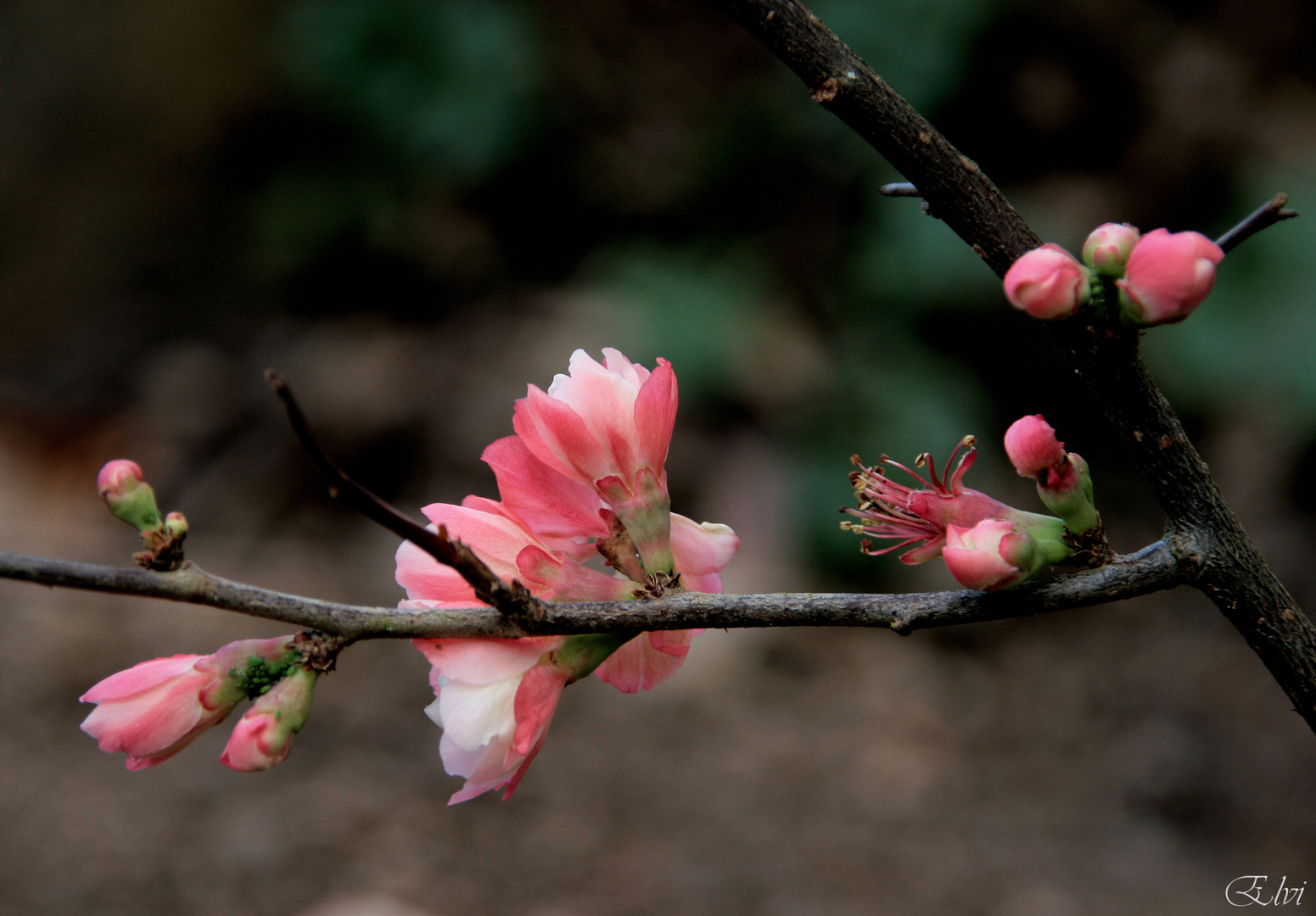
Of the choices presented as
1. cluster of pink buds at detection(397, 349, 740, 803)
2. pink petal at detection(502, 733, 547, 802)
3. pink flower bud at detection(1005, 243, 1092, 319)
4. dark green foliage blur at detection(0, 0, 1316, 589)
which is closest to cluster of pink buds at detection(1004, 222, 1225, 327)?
pink flower bud at detection(1005, 243, 1092, 319)

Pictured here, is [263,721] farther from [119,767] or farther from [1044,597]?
[119,767]

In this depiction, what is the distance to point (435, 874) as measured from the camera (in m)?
1.33

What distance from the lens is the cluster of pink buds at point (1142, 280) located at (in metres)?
0.27

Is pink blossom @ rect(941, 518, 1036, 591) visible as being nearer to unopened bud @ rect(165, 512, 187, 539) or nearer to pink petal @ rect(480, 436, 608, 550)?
pink petal @ rect(480, 436, 608, 550)

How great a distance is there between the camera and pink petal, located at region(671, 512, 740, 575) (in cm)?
38

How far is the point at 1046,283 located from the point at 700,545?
0.17 m

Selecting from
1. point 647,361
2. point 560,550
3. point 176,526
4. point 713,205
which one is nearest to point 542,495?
point 560,550

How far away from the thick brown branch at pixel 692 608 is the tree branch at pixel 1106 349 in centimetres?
2

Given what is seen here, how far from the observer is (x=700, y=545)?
0.38 metres

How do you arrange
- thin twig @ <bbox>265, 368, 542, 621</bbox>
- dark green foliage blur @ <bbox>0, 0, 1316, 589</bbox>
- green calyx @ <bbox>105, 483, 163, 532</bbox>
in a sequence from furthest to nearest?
1. dark green foliage blur @ <bbox>0, 0, 1316, 589</bbox>
2. green calyx @ <bbox>105, 483, 163, 532</bbox>
3. thin twig @ <bbox>265, 368, 542, 621</bbox>

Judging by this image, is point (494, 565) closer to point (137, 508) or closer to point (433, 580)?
point (433, 580)

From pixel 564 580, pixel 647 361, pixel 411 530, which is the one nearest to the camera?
pixel 411 530

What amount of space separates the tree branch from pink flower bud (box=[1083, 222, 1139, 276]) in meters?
0.02

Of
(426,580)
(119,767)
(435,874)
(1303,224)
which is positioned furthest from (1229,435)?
(119,767)
